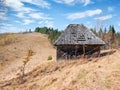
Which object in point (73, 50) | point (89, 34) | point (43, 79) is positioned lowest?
point (43, 79)

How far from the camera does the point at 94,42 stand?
97.9 feet

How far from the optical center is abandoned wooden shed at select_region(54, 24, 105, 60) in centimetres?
2975

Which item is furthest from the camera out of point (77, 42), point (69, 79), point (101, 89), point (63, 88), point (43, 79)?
point (77, 42)

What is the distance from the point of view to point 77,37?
30.4 m

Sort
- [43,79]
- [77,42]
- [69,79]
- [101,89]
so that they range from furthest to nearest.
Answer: [77,42], [43,79], [69,79], [101,89]

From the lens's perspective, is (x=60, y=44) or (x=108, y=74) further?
(x=60, y=44)

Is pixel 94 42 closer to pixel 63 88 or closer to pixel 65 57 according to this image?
pixel 65 57

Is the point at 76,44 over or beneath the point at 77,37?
beneath

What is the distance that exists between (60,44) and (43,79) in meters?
8.04

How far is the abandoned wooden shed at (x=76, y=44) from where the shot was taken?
97.6 feet

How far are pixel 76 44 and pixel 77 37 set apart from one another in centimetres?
131

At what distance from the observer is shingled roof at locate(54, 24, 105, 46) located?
29797mm

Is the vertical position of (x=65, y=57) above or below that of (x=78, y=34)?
below

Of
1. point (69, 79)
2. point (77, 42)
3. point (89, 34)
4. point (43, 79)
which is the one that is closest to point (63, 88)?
point (69, 79)
